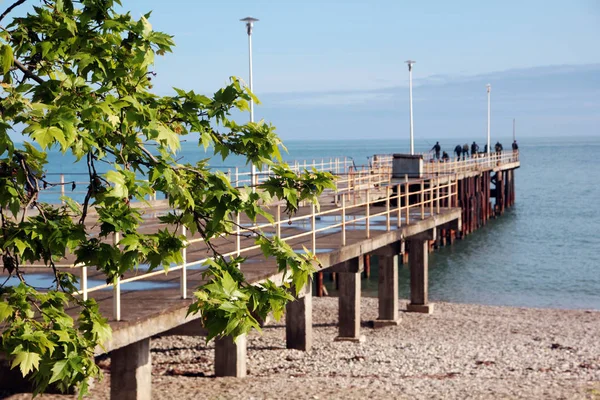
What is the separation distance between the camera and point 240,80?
16.0 feet

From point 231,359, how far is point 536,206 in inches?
2542

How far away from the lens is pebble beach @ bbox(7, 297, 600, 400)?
12.2 m

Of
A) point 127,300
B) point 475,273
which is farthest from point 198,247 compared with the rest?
point 475,273

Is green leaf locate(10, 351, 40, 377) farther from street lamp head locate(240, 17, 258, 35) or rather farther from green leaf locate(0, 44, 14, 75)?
street lamp head locate(240, 17, 258, 35)

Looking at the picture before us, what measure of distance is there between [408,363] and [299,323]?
1.96m

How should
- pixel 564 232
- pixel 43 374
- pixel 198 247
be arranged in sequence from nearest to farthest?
pixel 43 374, pixel 198 247, pixel 564 232

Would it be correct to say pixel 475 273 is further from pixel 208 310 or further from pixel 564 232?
pixel 208 310

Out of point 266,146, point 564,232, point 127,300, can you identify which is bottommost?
point 564,232

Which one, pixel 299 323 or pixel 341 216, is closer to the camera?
pixel 299 323

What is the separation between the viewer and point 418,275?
22.4m

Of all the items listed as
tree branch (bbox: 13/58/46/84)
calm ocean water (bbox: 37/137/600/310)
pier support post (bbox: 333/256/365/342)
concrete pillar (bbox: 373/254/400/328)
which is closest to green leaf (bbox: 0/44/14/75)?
tree branch (bbox: 13/58/46/84)

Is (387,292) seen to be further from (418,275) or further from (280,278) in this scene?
(280,278)

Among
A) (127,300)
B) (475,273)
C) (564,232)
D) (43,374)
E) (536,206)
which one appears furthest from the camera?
(536,206)

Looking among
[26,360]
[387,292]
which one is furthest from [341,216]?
[26,360]
